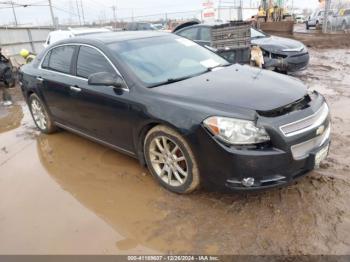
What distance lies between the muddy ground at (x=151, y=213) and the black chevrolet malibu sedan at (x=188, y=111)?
1.07 ft

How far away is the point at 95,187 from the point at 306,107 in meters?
2.50

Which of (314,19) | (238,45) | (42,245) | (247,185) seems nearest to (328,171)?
(247,185)

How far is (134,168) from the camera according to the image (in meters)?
4.32

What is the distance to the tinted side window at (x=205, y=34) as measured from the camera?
898cm

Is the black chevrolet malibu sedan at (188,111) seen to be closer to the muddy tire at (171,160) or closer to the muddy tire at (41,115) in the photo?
the muddy tire at (171,160)

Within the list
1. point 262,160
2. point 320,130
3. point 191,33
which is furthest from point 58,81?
point 191,33

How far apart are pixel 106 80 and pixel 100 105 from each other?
50cm

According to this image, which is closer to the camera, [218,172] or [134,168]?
[218,172]

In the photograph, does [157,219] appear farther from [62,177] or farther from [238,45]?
[238,45]

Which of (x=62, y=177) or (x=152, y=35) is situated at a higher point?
(x=152, y=35)

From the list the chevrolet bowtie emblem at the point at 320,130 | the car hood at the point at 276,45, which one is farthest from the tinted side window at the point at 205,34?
the chevrolet bowtie emblem at the point at 320,130

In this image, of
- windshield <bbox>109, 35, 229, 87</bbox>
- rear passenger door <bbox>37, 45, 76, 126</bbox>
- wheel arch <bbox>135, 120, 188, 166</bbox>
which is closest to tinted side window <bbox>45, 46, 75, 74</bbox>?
rear passenger door <bbox>37, 45, 76, 126</bbox>

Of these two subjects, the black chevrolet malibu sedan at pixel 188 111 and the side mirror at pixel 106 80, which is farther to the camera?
the side mirror at pixel 106 80

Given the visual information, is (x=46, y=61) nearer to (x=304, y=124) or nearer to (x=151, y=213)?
(x=151, y=213)
